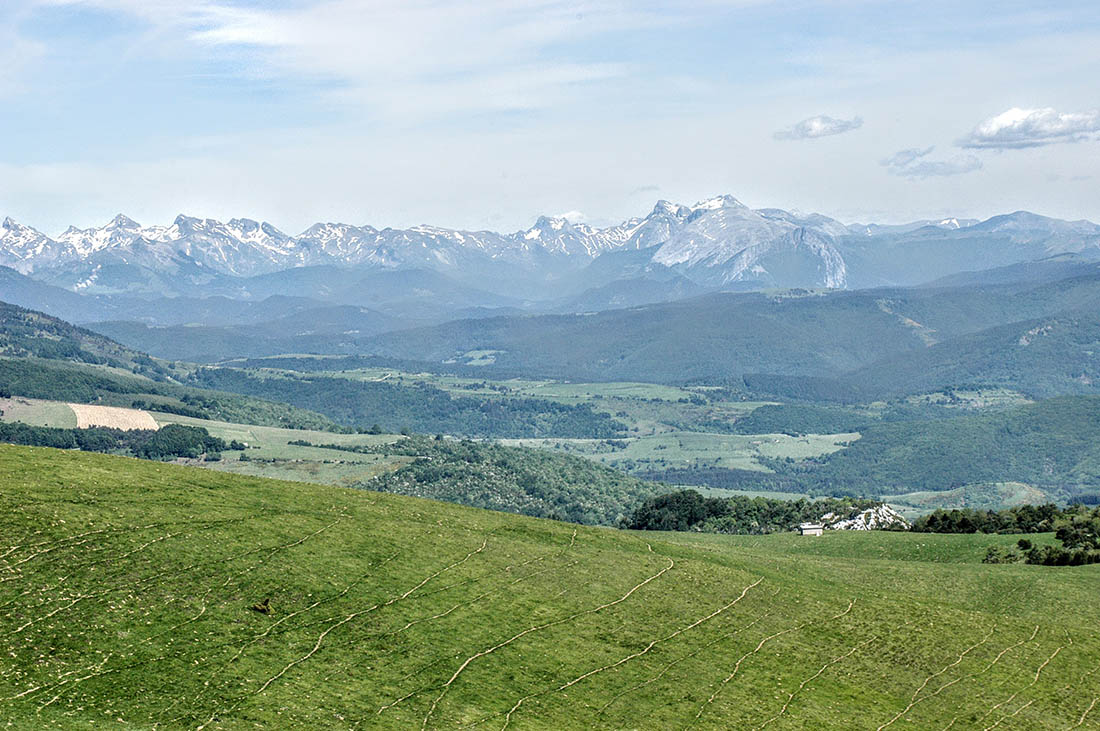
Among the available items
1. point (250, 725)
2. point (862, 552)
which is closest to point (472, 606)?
point (250, 725)

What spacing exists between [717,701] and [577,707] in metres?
7.22

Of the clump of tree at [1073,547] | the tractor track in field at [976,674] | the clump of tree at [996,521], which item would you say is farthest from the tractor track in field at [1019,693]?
the clump of tree at [996,521]

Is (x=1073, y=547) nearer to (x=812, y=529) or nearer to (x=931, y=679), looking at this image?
(x=812, y=529)

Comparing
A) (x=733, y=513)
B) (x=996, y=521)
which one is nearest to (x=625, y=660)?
(x=996, y=521)

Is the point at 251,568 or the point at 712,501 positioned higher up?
the point at 251,568

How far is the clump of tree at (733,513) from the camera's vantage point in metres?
138

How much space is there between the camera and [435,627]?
5744cm

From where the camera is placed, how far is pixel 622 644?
196 feet

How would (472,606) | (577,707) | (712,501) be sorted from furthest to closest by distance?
(712,501) < (472,606) < (577,707)

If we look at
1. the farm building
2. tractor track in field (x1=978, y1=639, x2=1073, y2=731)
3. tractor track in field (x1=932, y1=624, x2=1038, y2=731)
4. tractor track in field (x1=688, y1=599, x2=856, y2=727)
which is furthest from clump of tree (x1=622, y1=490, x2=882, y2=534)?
tractor track in field (x1=978, y1=639, x2=1073, y2=731)

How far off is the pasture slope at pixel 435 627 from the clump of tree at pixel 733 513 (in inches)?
2237

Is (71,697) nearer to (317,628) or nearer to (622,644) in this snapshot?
(317,628)

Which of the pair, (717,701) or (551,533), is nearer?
(717,701)

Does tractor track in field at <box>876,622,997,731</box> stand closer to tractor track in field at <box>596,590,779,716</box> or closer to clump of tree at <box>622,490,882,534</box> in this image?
tractor track in field at <box>596,590,779,716</box>
